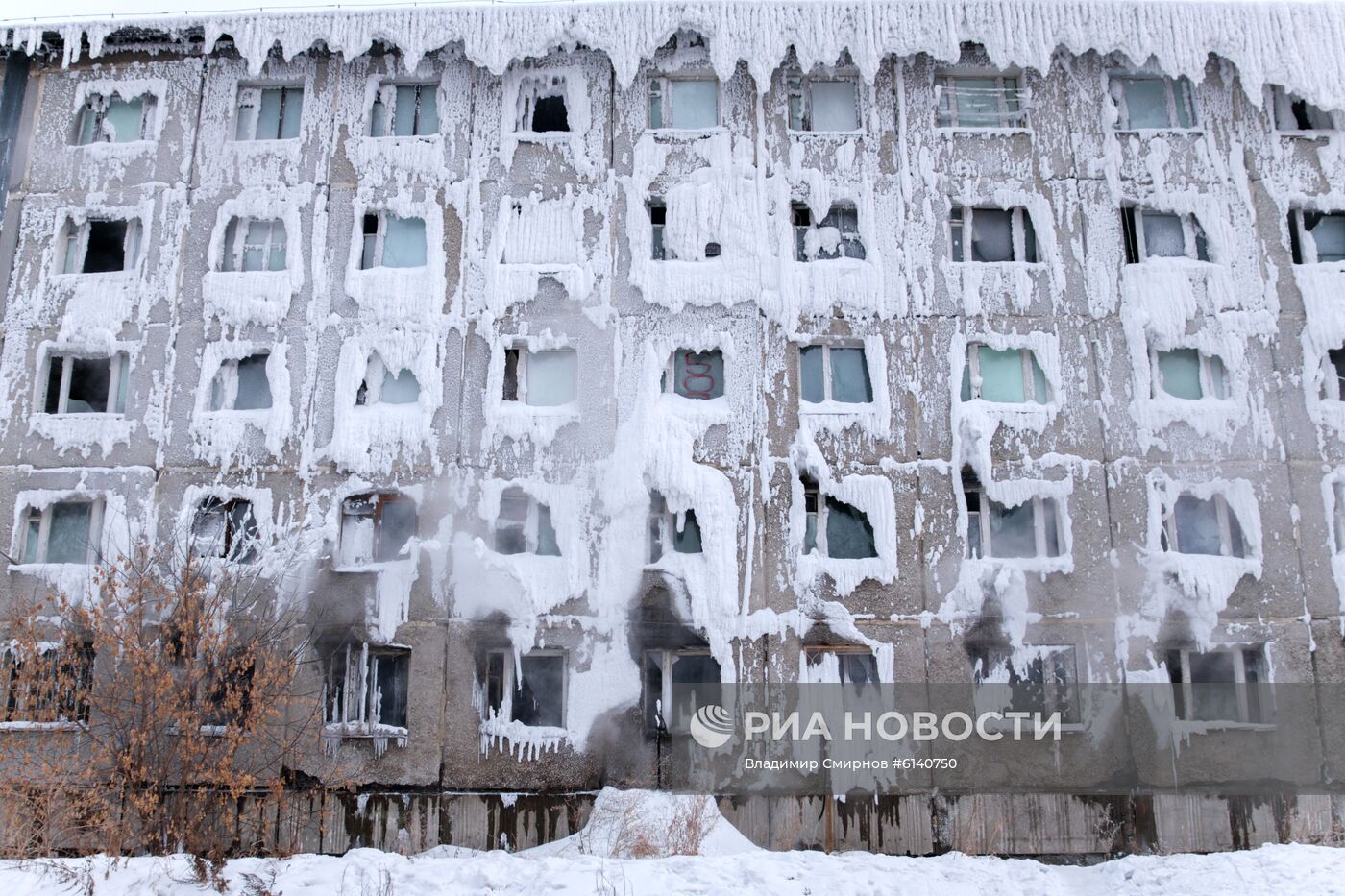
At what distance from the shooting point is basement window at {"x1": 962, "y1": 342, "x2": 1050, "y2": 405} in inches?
741

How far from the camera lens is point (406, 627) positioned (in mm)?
18047

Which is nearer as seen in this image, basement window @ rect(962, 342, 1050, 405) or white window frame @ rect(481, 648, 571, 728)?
white window frame @ rect(481, 648, 571, 728)

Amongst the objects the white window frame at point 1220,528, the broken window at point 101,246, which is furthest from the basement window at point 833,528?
the broken window at point 101,246

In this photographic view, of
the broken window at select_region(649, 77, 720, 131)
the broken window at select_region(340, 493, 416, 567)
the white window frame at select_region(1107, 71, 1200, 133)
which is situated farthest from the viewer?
the broken window at select_region(649, 77, 720, 131)

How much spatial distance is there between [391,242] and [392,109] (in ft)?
8.15

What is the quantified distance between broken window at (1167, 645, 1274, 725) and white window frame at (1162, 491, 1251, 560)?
4.86 feet

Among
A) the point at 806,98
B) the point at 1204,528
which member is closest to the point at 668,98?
the point at 806,98

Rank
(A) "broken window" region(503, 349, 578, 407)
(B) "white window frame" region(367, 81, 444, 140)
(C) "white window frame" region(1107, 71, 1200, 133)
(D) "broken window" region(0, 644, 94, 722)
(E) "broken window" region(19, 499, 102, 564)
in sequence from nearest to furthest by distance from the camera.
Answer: (D) "broken window" region(0, 644, 94, 722), (E) "broken window" region(19, 499, 102, 564), (A) "broken window" region(503, 349, 578, 407), (C) "white window frame" region(1107, 71, 1200, 133), (B) "white window frame" region(367, 81, 444, 140)

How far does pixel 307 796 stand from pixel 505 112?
37.6 feet

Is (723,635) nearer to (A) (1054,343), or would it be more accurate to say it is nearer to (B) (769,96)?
(A) (1054,343)

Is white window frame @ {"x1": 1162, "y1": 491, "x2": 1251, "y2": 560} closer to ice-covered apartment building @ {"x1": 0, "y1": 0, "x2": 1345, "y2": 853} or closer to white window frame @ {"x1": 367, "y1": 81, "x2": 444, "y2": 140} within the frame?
ice-covered apartment building @ {"x1": 0, "y1": 0, "x2": 1345, "y2": 853}

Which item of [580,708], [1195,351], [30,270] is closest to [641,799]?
[580,708]

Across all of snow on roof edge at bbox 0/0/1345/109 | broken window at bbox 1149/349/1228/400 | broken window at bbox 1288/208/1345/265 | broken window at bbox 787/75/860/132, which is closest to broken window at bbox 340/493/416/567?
snow on roof edge at bbox 0/0/1345/109

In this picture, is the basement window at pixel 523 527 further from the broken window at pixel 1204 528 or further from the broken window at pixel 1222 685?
the broken window at pixel 1222 685
